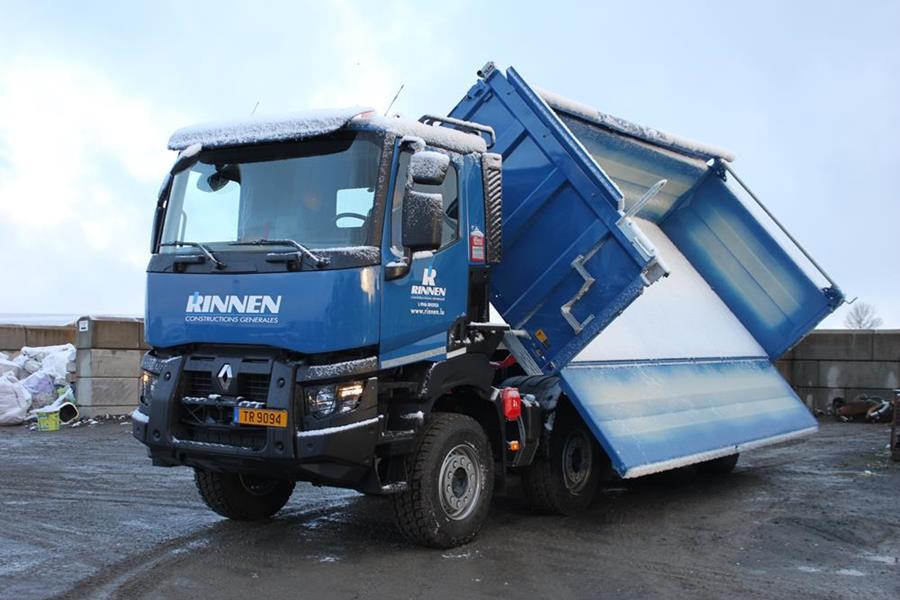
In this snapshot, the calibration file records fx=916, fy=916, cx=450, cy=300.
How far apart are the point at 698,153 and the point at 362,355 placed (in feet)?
17.1

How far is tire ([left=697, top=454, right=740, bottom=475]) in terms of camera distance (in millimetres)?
9188

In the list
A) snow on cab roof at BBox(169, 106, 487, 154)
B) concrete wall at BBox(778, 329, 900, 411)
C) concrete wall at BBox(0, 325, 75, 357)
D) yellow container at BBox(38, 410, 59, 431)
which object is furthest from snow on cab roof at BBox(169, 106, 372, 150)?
concrete wall at BBox(0, 325, 75, 357)

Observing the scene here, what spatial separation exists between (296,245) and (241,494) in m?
2.22

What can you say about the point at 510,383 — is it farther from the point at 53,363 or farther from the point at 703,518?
the point at 53,363

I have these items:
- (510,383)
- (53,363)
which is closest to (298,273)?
(510,383)

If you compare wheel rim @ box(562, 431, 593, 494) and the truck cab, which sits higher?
the truck cab

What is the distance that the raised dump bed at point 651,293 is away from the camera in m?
6.71

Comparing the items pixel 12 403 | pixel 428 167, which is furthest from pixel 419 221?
pixel 12 403

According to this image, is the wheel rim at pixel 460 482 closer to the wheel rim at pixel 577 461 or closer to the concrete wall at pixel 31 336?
the wheel rim at pixel 577 461

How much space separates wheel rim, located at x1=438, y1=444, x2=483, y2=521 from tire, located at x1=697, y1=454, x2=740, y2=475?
13.1 ft

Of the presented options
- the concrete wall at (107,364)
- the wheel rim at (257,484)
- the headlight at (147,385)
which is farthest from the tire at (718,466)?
the concrete wall at (107,364)

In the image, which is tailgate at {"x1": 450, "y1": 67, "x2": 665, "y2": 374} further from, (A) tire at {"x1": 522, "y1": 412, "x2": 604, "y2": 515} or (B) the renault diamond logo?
(B) the renault diamond logo

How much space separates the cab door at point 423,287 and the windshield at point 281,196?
0.16m

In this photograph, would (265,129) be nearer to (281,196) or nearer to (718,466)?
(281,196)
